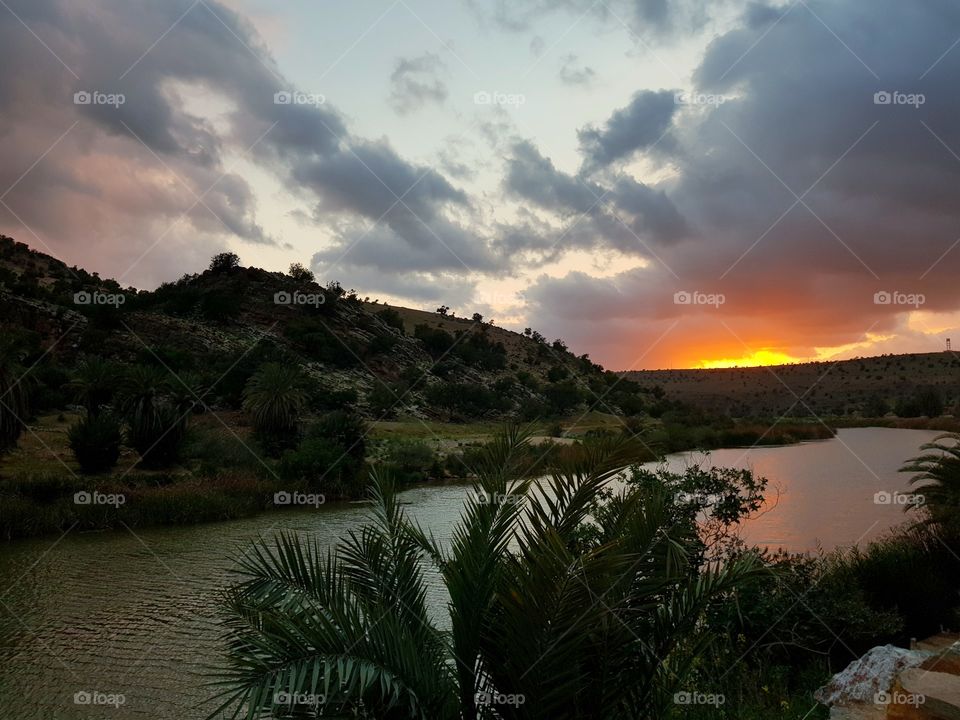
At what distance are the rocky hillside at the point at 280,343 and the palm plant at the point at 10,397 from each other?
17472mm

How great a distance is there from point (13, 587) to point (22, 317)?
139 feet

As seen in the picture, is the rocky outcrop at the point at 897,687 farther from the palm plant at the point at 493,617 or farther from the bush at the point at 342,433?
the bush at the point at 342,433

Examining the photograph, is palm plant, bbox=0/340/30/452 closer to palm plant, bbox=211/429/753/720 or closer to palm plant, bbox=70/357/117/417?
palm plant, bbox=70/357/117/417

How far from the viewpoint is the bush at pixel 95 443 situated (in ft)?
80.6

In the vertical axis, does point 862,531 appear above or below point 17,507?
below

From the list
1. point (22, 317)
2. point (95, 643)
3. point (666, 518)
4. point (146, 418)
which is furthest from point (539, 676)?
point (22, 317)

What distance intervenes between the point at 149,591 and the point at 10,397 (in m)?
14.0

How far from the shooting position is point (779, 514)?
56.9ft

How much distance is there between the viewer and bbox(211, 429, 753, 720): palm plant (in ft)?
13.3

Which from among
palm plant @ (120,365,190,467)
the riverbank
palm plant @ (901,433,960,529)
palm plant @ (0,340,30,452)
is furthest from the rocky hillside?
palm plant @ (901,433,960,529)

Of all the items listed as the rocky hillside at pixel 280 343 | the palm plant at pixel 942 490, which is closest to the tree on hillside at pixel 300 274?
the rocky hillside at pixel 280 343

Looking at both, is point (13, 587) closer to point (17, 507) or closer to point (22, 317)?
point (17, 507)

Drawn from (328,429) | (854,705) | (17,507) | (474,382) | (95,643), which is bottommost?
(854,705)

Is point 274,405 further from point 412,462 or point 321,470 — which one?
point 412,462
